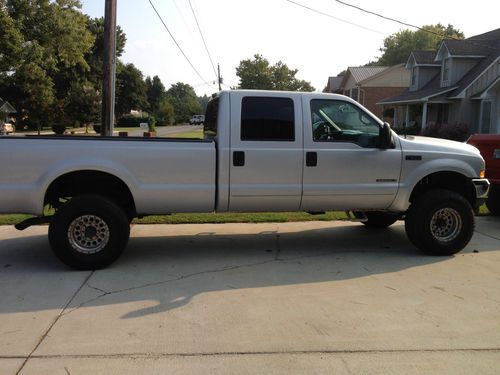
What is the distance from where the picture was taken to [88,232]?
5.73 metres

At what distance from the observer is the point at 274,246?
6918 millimetres

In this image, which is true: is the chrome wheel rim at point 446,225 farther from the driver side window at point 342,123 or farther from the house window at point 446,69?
the house window at point 446,69

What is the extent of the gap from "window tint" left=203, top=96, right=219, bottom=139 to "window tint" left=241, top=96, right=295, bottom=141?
412 mm

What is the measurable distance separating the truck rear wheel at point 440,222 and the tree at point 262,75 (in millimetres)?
63222

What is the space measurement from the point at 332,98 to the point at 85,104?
54.7 metres

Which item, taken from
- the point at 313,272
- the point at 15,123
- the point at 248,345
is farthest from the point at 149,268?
the point at 15,123

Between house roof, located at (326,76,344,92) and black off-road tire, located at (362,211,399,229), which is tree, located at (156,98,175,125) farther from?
black off-road tire, located at (362,211,399,229)

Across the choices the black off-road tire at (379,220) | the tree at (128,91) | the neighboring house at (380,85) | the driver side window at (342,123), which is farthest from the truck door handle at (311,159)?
the tree at (128,91)

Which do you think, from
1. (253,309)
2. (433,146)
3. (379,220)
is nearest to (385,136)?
(433,146)

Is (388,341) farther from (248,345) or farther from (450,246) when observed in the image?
(450,246)

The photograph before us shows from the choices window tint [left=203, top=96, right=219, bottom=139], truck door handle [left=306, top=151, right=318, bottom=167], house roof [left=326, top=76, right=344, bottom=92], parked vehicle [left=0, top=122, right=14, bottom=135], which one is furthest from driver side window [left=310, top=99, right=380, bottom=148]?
house roof [left=326, top=76, right=344, bottom=92]

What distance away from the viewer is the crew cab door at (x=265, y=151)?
5957 mm

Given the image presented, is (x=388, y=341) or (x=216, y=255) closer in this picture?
(x=388, y=341)

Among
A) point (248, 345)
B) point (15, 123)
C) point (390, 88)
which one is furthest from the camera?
point (15, 123)
